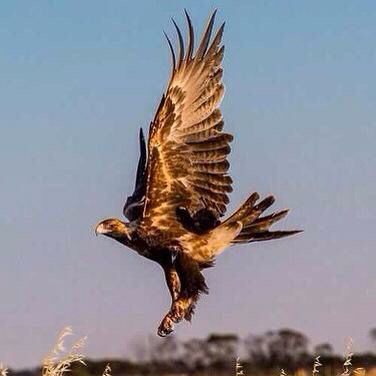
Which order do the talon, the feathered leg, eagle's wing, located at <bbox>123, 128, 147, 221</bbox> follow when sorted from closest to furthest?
the talon → the feathered leg → eagle's wing, located at <bbox>123, 128, 147, 221</bbox>

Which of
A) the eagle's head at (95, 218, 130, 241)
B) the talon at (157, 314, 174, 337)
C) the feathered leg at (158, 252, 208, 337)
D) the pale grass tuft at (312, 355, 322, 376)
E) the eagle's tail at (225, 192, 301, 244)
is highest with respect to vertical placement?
the eagle's tail at (225, 192, 301, 244)

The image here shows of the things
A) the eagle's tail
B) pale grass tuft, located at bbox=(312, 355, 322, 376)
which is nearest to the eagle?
the eagle's tail

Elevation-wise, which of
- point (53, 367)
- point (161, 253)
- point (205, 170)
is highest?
point (205, 170)

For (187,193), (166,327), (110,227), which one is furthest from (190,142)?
(166,327)

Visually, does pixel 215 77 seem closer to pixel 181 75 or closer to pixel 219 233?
pixel 181 75

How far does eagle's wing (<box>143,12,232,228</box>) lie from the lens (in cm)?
692

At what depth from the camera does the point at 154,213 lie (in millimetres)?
6812

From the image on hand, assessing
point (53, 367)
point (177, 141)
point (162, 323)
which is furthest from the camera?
point (177, 141)

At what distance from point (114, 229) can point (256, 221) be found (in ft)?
Answer: 3.53

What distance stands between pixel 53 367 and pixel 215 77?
2.88 m

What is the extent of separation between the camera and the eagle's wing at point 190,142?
6.92 m

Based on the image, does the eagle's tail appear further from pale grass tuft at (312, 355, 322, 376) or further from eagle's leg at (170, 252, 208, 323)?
pale grass tuft at (312, 355, 322, 376)

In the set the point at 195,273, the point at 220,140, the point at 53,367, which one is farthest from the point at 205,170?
the point at 53,367

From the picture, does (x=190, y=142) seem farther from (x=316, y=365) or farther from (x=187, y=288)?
(x=316, y=365)
